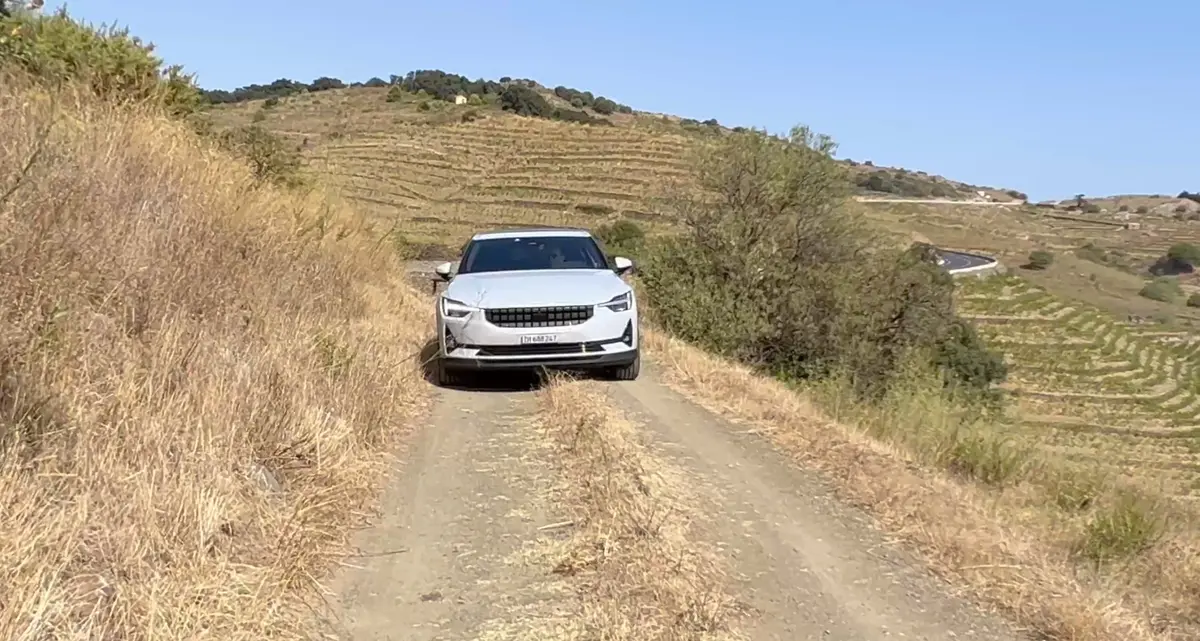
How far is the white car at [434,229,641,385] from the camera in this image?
32.9 ft

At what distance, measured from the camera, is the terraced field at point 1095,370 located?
38.9m

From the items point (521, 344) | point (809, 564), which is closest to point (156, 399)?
point (809, 564)

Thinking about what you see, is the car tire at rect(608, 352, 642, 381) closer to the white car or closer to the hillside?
the white car

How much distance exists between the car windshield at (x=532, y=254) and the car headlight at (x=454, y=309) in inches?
39.7

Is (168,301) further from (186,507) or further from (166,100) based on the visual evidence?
(166,100)

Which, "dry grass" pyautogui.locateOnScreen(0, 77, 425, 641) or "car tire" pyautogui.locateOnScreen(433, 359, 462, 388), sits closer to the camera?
"dry grass" pyautogui.locateOnScreen(0, 77, 425, 641)

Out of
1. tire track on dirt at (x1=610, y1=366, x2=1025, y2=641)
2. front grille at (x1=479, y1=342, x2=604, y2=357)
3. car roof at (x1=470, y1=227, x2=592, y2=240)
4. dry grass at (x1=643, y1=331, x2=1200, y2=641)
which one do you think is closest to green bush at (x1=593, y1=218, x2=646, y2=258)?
car roof at (x1=470, y1=227, x2=592, y2=240)

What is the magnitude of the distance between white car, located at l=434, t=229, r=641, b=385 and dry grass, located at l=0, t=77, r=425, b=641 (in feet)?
3.22

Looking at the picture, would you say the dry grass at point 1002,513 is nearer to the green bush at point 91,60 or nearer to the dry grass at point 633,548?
the dry grass at point 633,548

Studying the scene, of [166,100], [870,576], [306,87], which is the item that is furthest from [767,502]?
[306,87]

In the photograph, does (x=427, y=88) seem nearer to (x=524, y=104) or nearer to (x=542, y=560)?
(x=524, y=104)

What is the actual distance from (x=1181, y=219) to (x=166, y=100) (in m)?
149

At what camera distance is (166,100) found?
40.0ft

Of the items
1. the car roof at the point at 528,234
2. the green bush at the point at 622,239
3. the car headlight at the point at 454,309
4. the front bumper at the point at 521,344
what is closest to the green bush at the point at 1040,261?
the green bush at the point at 622,239
